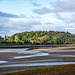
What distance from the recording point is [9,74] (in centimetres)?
1744

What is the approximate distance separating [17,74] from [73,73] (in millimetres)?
4853

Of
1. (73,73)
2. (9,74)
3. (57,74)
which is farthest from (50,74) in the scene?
(9,74)

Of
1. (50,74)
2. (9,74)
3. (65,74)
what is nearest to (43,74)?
(50,74)

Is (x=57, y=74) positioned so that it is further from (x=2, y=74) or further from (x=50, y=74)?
(x=2, y=74)

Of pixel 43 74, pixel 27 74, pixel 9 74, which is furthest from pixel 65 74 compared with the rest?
pixel 9 74

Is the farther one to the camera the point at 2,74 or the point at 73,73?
the point at 2,74

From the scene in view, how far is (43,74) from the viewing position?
1675cm

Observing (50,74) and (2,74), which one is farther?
(2,74)

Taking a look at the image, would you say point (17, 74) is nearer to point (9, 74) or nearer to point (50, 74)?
point (9, 74)

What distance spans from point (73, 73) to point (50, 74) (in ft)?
6.33

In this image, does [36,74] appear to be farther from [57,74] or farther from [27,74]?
[57,74]

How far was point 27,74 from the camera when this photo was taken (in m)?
17.3

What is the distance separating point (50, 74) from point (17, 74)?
2.94 metres

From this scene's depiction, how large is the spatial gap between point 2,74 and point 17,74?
1459 millimetres
